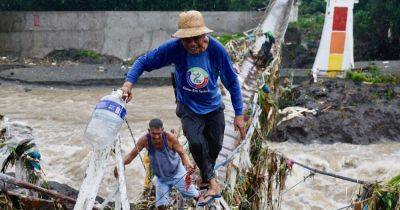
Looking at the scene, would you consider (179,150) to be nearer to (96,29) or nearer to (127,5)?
(96,29)

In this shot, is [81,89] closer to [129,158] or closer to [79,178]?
[79,178]

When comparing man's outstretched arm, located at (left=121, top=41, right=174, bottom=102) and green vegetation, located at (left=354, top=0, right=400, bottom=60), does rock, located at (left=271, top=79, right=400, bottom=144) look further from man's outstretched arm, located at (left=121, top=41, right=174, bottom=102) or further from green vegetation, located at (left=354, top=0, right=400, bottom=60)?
man's outstretched arm, located at (left=121, top=41, right=174, bottom=102)

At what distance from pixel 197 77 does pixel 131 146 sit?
5.89 m

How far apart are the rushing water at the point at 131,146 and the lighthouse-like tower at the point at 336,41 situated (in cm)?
268

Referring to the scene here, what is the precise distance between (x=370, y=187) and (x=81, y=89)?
11.2 meters

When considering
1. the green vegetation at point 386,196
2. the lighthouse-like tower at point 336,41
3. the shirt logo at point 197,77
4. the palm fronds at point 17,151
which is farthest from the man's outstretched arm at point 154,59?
the lighthouse-like tower at point 336,41

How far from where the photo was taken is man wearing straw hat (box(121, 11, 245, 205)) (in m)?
3.72

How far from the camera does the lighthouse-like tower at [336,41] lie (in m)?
12.1

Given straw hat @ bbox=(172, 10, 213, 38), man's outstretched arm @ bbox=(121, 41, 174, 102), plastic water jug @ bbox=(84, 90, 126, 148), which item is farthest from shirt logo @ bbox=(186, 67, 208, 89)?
plastic water jug @ bbox=(84, 90, 126, 148)

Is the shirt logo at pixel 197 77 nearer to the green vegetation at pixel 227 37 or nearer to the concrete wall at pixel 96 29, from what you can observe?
the green vegetation at pixel 227 37

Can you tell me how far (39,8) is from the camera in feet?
63.2

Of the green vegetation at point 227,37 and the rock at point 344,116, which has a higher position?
the green vegetation at point 227,37

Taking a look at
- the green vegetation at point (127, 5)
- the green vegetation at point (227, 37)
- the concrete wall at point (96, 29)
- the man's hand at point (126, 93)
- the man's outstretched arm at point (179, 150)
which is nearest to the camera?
the man's hand at point (126, 93)

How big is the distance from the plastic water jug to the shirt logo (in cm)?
85
